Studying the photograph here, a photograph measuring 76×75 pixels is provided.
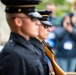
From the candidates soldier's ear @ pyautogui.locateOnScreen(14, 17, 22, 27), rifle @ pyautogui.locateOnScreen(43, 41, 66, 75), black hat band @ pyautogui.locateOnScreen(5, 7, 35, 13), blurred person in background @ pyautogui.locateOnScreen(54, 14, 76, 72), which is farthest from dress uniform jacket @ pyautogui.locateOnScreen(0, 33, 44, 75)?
blurred person in background @ pyautogui.locateOnScreen(54, 14, 76, 72)

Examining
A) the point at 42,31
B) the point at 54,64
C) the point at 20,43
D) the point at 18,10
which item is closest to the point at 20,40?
the point at 20,43

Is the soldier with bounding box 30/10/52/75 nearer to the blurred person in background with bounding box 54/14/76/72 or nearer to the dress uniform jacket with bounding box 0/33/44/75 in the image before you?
the dress uniform jacket with bounding box 0/33/44/75

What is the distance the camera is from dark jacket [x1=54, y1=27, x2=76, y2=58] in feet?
28.9

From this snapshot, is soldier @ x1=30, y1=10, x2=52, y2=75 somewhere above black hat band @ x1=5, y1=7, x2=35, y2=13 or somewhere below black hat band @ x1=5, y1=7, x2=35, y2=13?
below

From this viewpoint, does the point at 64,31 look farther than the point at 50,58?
Yes

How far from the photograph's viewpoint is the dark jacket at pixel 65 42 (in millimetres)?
8805

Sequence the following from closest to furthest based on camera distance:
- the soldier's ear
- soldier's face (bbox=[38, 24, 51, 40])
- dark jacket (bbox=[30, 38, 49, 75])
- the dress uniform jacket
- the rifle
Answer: the dress uniform jacket → the soldier's ear → dark jacket (bbox=[30, 38, 49, 75]) → the rifle → soldier's face (bbox=[38, 24, 51, 40])

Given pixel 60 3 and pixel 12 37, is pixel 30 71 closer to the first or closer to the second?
pixel 12 37

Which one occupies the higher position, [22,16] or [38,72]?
[22,16]

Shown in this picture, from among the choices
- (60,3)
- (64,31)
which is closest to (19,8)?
(64,31)

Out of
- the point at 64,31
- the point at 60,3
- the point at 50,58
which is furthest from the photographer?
the point at 60,3

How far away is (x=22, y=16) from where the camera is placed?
420cm

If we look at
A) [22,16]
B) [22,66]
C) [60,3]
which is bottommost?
[60,3]

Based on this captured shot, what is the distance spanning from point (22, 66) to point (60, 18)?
16.4 ft
